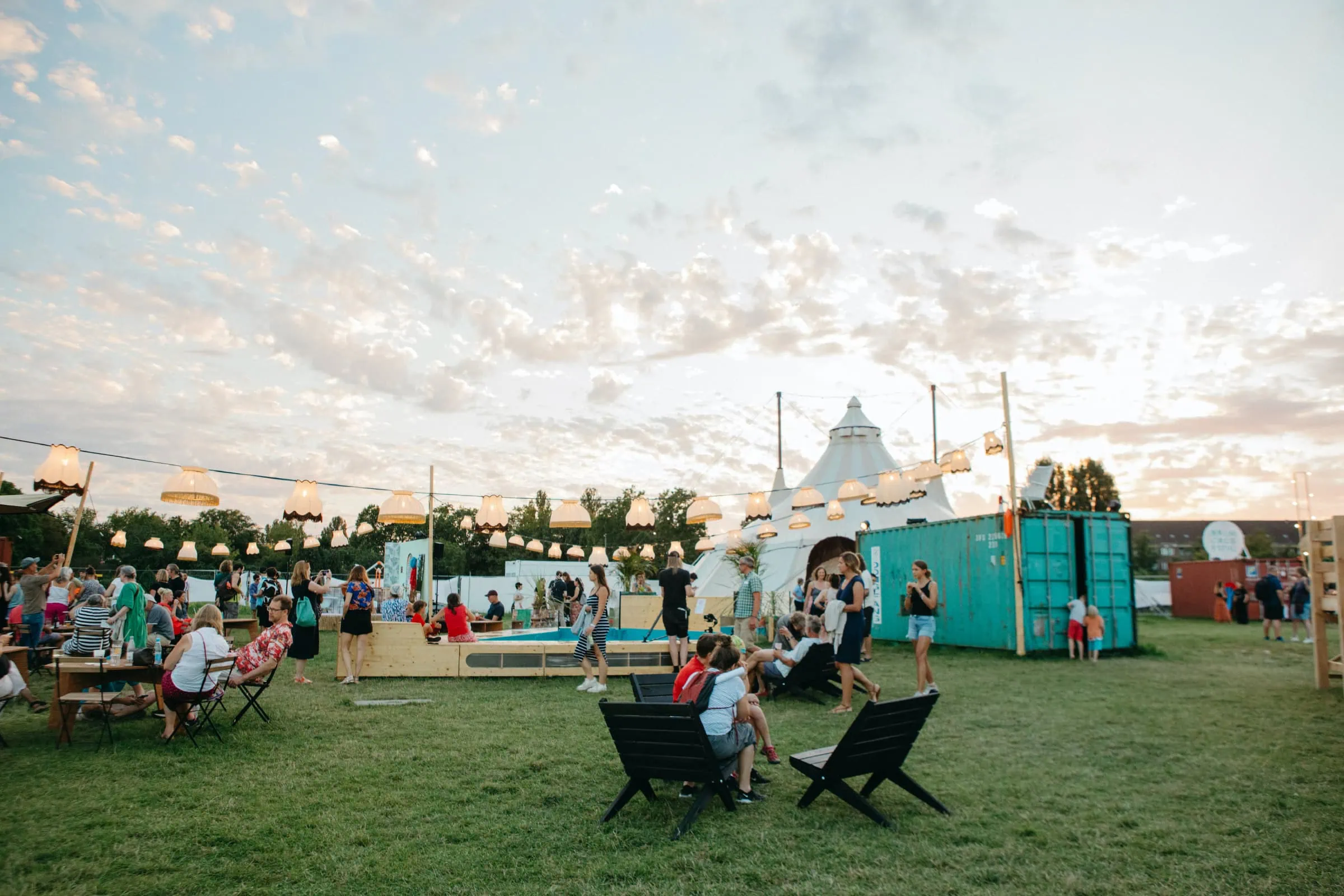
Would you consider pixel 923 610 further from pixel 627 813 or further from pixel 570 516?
pixel 570 516

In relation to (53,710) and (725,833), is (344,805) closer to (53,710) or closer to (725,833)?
(725,833)

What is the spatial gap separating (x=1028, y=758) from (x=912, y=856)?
2.79m

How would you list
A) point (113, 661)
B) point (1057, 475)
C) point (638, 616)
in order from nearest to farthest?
point (113, 661) < point (638, 616) < point (1057, 475)

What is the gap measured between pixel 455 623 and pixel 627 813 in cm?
847

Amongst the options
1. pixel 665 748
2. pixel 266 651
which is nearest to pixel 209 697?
pixel 266 651

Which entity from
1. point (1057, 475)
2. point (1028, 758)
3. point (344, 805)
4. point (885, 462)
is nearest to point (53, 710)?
point (344, 805)

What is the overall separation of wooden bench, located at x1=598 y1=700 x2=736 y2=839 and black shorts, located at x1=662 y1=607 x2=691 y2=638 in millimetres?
6022

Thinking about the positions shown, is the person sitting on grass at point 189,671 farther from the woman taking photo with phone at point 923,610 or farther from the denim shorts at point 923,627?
the denim shorts at point 923,627

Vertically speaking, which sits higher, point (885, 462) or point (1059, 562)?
point (885, 462)

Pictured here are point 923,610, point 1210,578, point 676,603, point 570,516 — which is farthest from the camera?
point 1210,578

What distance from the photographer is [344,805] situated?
525 centimetres

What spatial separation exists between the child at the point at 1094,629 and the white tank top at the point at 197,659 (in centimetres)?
1355

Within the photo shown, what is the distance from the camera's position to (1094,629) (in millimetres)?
14352

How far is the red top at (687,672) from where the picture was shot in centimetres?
570
